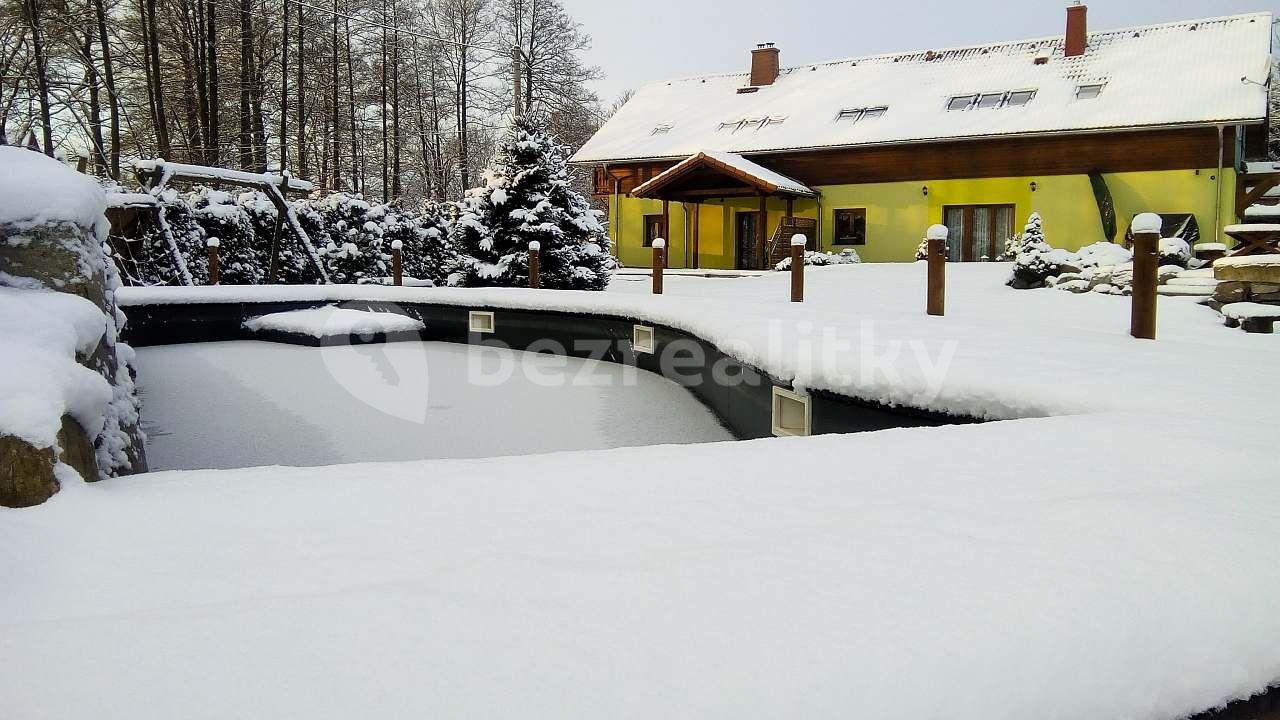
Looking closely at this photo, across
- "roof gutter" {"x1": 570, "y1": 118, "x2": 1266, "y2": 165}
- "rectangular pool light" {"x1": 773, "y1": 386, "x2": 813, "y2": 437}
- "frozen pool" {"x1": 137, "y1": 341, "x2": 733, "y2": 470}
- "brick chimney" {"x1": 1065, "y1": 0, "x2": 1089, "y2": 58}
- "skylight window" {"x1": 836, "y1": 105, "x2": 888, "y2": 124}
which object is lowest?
"frozen pool" {"x1": 137, "y1": 341, "x2": 733, "y2": 470}

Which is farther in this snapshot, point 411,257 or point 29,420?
point 411,257

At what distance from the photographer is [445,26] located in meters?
28.9

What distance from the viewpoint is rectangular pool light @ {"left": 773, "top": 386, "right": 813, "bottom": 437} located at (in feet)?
12.8

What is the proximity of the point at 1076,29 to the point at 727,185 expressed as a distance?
9.79 metres

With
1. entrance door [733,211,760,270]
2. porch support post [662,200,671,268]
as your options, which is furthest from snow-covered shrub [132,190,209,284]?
entrance door [733,211,760,270]

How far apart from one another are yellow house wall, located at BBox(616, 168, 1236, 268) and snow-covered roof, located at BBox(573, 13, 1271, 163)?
4.23 ft

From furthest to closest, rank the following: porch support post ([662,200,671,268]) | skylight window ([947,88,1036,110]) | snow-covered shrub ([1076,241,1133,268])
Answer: porch support post ([662,200,671,268])
skylight window ([947,88,1036,110])
snow-covered shrub ([1076,241,1133,268])

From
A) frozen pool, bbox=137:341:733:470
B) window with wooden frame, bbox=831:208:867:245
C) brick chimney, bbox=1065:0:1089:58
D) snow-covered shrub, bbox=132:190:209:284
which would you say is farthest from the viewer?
window with wooden frame, bbox=831:208:867:245

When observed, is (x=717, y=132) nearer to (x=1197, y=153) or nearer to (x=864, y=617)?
(x=1197, y=153)

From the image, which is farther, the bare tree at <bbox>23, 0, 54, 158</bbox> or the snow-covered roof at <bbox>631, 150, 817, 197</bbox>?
the snow-covered roof at <bbox>631, 150, 817, 197</bbox>

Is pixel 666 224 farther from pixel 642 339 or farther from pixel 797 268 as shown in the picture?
pixel 642 339

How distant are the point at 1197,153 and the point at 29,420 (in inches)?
827

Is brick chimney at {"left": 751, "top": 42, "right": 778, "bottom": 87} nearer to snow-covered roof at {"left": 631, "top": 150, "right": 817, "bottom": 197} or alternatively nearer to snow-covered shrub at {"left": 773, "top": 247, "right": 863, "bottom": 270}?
snow-covered roof at {"left": 631, "top": 150, "right": 817, "bottom": 197}

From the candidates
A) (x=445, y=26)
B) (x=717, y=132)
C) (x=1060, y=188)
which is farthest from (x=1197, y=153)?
(x=445, y=26)
